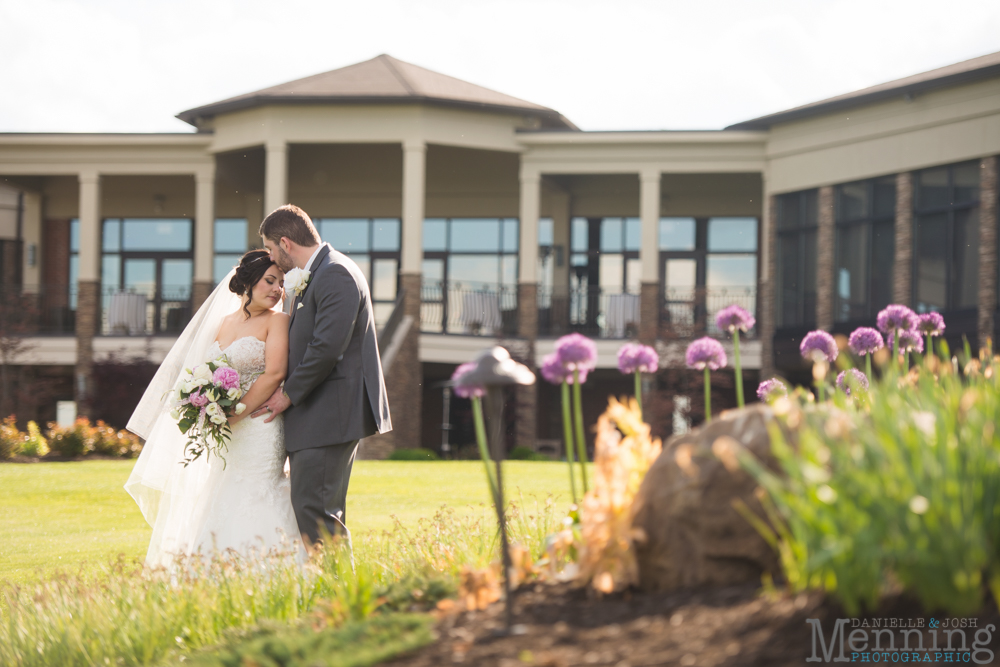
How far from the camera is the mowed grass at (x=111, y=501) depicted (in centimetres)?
817

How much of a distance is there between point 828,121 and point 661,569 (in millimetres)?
18590

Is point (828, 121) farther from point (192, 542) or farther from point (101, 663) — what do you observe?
point (101, 663)

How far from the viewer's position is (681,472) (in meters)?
3.06

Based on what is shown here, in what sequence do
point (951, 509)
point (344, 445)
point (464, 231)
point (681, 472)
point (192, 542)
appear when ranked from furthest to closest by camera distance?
point (464, 231), point (192, 542), point (344, 445), point (681, 472), point (951, 509)

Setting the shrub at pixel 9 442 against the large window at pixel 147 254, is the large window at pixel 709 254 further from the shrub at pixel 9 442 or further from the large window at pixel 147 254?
the shrub at pixel 9 442

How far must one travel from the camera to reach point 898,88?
18.0 meters

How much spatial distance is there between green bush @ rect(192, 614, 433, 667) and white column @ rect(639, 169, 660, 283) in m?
18.0

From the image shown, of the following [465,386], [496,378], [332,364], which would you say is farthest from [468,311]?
[496,378]

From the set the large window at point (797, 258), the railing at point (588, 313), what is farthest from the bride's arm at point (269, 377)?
the large window at point (797, 258)

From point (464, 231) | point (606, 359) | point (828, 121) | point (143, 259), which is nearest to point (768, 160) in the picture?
point (828, 121)

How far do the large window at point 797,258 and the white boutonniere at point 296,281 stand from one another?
16662 mm

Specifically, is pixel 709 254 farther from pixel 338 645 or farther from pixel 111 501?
pixel 338 645

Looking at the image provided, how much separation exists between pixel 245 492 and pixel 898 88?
16857 millimetres

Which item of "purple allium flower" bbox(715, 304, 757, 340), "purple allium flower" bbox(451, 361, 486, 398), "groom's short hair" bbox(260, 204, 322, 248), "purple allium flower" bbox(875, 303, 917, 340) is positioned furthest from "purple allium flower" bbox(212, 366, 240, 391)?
"purple allium flower" bbox(875, 303, 917, 340)
